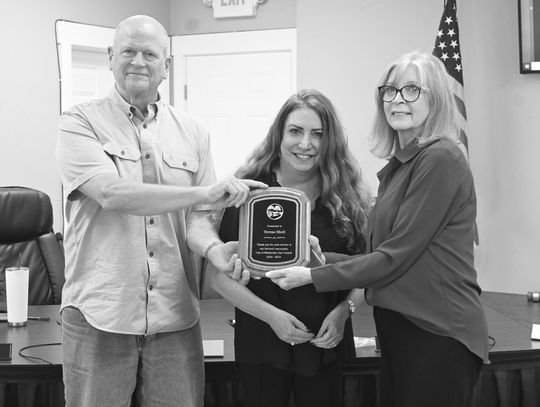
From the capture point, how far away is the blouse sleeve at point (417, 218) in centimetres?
180

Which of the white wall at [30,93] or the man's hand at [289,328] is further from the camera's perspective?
the white wall at [30,93]

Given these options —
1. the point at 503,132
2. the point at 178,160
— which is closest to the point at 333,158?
the point at 178,160

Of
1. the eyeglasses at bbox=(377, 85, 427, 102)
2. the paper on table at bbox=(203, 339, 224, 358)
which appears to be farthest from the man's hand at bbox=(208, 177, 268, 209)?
the paper on table at bbox=(203, 339, 224, 358)

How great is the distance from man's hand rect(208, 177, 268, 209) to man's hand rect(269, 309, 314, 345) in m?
0.32

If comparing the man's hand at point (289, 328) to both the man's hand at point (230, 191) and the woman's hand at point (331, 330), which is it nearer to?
the woman's hand at point (331, 330)

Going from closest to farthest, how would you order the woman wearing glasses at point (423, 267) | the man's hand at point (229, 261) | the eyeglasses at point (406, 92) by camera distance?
the woman wearing glasses at point (423, 267)
the eyeglasses at point (406, 92)
the man's hand at point (229, 261)

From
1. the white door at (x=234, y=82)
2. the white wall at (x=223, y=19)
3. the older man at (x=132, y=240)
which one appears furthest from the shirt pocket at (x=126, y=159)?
the white wall at (x=223, y=19)

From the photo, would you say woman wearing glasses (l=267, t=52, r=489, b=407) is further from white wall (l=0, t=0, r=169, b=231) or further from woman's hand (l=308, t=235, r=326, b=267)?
white wall (l=0, t=0, r=169, b=231)

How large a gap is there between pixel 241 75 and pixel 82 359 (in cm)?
404

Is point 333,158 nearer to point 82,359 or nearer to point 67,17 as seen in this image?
point 82,359

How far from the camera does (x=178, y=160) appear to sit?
2027 mm

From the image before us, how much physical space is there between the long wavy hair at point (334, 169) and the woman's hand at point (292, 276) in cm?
22

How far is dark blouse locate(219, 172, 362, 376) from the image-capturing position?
6.52 feet

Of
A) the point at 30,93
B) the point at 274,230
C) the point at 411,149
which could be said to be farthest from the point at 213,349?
the point at 30,93
